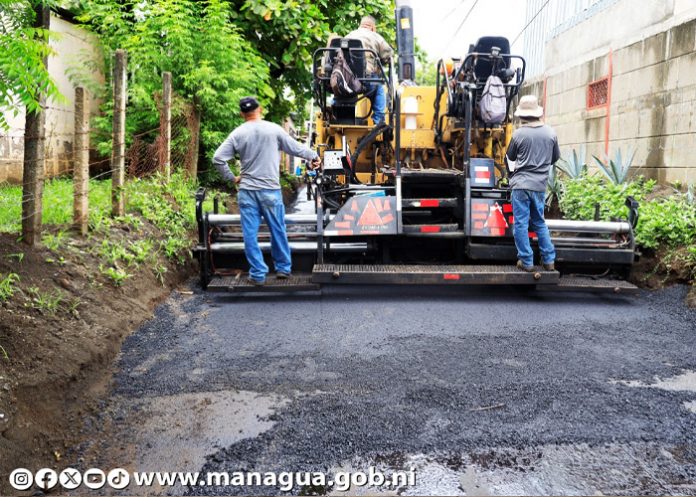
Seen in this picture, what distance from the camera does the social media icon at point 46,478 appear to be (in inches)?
107

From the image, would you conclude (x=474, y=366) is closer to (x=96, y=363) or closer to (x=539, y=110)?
(x=96, y=363)

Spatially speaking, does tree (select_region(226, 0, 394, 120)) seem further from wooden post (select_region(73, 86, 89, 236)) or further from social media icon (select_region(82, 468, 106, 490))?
social media icon (select_region(82, 468, 106, 490))

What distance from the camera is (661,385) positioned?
3.86 metres

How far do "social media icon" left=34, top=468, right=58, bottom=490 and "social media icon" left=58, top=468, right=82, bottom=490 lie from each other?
0.08 feet

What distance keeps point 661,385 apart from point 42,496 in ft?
11.5

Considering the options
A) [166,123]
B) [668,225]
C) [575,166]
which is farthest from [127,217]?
[575,166]

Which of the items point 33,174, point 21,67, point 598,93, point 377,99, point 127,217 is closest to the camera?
point 21,67

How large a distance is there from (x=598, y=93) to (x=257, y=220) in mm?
7145

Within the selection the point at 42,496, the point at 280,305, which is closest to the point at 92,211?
the point at 280,305

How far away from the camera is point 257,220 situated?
6.04 metres

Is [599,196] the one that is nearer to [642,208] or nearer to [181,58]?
[642,208]

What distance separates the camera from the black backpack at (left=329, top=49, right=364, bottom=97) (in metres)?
7.08

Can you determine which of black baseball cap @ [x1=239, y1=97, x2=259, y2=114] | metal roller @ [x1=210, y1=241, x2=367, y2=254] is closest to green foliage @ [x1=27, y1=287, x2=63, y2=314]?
metal roller @ [x1=210, y1=241, x2=367, y2=254]

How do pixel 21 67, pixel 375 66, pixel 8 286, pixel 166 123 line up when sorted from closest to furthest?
1. pixel 21 67
2. pixel 8 286
3. pixel 375 66
4. pixel 166 123
